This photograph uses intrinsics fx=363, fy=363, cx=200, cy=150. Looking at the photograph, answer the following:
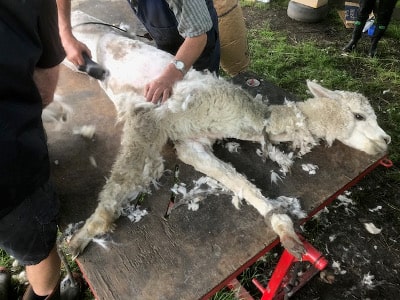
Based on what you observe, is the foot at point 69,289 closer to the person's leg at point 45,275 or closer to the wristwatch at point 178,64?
the person's leg at point 45,275

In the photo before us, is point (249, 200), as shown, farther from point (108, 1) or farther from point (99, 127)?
point (108, 1)

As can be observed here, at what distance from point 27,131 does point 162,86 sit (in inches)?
44.2

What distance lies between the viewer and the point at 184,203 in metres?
2.06

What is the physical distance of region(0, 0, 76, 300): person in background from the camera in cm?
128

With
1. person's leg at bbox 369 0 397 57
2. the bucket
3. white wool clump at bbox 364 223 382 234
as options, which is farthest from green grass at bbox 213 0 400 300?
white wool clump at bbox 364 223 382 234

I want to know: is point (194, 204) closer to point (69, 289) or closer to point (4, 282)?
point (69, 289)

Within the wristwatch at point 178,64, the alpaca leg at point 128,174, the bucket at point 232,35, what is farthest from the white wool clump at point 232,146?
the bucket at point 232,35

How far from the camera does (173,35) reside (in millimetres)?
3008

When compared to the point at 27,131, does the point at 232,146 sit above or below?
below

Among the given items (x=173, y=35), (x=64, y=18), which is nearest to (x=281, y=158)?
(x=173, y=35)

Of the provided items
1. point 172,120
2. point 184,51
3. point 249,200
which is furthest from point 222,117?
point 249,200

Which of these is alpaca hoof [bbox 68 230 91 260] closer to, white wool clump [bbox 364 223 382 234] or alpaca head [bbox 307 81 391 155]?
alpaca head [bbox 307 81 391 155]

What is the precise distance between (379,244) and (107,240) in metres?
2.27

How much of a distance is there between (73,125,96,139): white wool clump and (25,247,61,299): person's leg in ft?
2.58
